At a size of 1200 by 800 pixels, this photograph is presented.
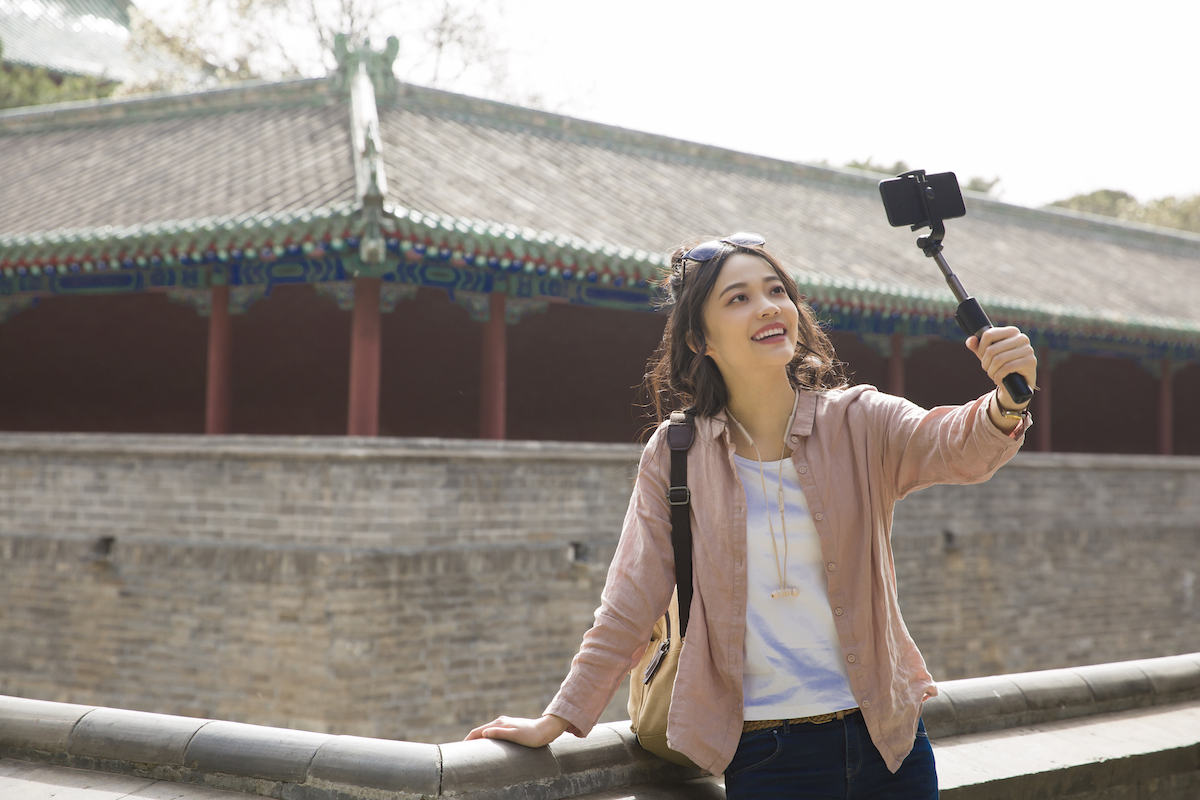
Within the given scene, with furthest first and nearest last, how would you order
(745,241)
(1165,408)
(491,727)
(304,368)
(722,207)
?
(1165,408), (722,207), (304,368), (491,727), (745,241)

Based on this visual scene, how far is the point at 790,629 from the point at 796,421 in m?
0.39

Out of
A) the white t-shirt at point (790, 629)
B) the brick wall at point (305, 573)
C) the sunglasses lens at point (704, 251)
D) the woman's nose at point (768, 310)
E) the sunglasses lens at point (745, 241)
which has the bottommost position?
the brick wall at point (305, 573)

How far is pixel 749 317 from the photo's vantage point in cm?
186

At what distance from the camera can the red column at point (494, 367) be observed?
7.91m

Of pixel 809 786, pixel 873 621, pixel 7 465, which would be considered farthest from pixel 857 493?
pixel 7 465

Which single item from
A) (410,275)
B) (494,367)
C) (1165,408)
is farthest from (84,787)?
(1165,408)

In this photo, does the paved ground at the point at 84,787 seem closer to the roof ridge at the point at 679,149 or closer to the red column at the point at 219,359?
the red column at the point at 219,359

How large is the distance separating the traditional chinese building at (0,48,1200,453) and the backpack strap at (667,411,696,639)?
468 cm

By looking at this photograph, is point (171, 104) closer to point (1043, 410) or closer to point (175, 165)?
point (175, 165)

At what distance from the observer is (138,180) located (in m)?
8.62

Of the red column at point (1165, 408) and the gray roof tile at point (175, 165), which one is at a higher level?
the gray roof tile at point (175, 165)

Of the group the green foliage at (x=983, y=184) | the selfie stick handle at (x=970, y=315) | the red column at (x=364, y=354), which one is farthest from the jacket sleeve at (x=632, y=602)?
the green foliage at (x=983, y=184)

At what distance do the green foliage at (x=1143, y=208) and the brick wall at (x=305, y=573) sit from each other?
3150 cm

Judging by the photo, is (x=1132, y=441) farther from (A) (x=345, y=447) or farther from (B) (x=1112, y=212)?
(B) (x=1112, y=212)
